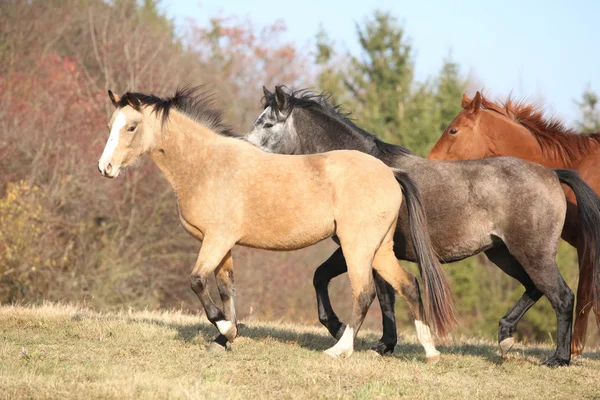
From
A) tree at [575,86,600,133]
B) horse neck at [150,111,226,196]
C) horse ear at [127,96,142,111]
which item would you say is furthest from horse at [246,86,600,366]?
tree at [575,86,600,133]

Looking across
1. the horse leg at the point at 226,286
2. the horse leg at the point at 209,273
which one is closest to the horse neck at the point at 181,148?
the horse leg at the point at 209,273

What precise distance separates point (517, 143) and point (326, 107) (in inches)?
86.7

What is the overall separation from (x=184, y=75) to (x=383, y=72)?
10510 mm

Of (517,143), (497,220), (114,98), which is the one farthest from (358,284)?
(517,143)

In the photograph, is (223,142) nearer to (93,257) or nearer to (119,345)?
(119,345)

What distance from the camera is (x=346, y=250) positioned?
6254 mm

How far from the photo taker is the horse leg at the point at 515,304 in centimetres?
716

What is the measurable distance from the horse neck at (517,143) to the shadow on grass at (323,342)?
2.09m

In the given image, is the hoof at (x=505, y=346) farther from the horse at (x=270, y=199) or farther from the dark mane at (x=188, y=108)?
the dark mane at (x=188, y=108)

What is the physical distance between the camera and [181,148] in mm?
6625

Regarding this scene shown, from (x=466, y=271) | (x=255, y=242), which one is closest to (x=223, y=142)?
(x=255, y=242)

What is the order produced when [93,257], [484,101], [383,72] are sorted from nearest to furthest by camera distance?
[484,101] < [93,257] < [383,72]

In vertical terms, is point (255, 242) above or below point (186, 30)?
below

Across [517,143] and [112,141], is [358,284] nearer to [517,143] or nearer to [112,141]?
[112,141]
